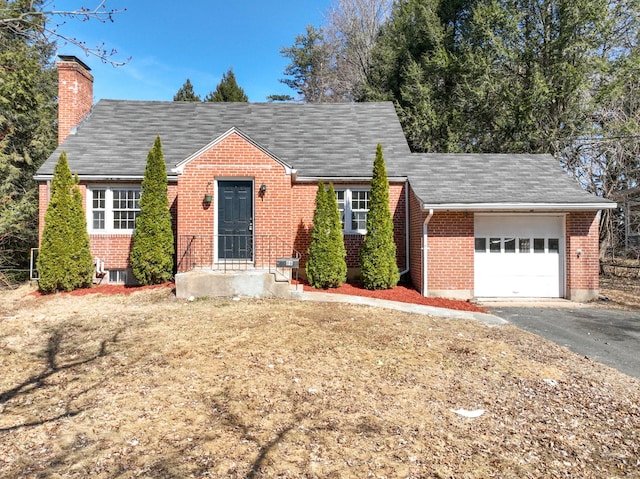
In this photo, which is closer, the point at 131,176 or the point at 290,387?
the point at 290,387

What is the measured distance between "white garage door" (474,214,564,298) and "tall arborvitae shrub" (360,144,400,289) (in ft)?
8.01

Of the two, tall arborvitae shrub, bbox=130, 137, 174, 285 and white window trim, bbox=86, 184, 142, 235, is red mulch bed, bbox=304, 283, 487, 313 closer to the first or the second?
tall arborvitae shrub, bbox=130, 137, 174, 285

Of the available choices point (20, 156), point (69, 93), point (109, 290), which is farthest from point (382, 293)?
point (20, 156)

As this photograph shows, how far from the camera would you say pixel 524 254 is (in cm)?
1050

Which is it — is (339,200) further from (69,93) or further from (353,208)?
(69,93)

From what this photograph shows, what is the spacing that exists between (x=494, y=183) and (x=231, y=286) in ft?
26.7

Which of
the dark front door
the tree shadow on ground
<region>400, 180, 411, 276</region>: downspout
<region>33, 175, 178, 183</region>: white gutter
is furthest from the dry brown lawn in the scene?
<region>33, 175, 178, 183</region>: white gutter

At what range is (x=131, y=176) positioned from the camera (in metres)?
11.1

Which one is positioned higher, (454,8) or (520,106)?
(454,8)

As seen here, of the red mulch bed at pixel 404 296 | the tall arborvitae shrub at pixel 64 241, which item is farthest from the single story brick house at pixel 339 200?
the tall arborvitae shrub at pixel 64 241

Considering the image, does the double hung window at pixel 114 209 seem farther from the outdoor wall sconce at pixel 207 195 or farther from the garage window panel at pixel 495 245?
the garage window panel at pixel 495 245

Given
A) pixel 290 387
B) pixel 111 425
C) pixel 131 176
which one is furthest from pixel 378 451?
pixel 131 176

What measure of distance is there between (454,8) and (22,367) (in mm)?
23662

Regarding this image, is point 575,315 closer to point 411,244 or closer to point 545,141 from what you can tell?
point 411,244
